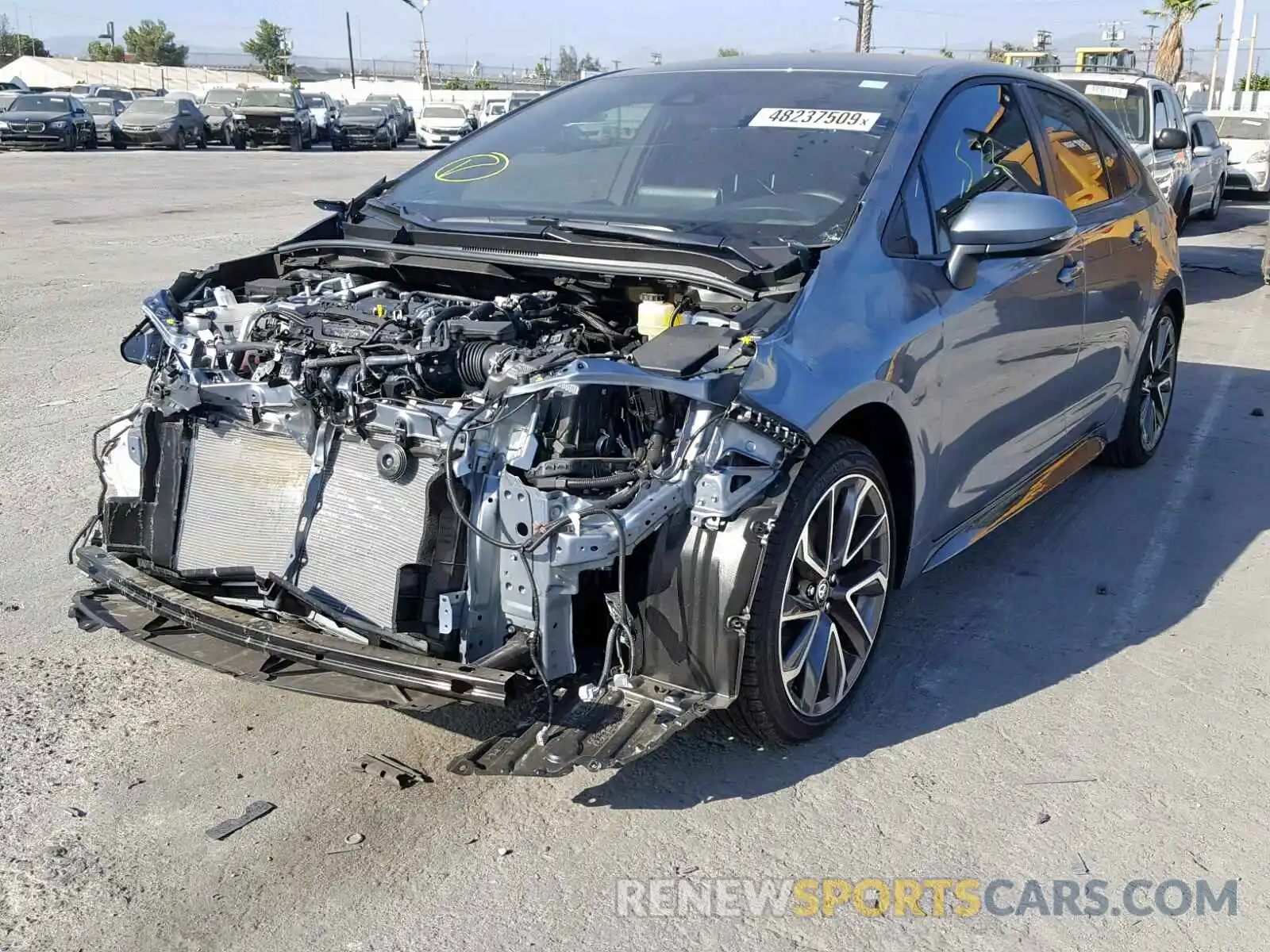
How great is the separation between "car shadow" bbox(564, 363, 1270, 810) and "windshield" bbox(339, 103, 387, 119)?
35.1 meters

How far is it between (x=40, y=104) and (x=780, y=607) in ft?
107

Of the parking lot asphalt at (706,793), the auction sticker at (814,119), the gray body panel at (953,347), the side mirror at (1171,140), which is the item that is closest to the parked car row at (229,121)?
the side mirror at (1171,140)

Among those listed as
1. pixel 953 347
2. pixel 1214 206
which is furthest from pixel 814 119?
pixel 1214 206

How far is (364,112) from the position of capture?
3856 cm

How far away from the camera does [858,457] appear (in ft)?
11.6

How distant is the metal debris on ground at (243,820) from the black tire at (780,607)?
124cm

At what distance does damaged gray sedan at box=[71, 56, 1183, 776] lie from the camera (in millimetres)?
3119

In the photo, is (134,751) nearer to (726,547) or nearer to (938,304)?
(726,547)

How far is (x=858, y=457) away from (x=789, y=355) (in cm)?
42

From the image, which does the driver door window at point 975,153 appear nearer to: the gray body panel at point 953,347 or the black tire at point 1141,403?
the gray body panel at point 953,347

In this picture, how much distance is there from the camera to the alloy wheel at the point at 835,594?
346cm

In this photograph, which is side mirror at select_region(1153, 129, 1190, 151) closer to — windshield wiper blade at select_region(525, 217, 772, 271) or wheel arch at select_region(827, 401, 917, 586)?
wheel arch at select_region(827, 401, 917, 586)

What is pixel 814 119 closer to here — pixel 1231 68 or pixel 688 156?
pixel 688 156

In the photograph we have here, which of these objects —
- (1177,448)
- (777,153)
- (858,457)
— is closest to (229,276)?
(777,153)
